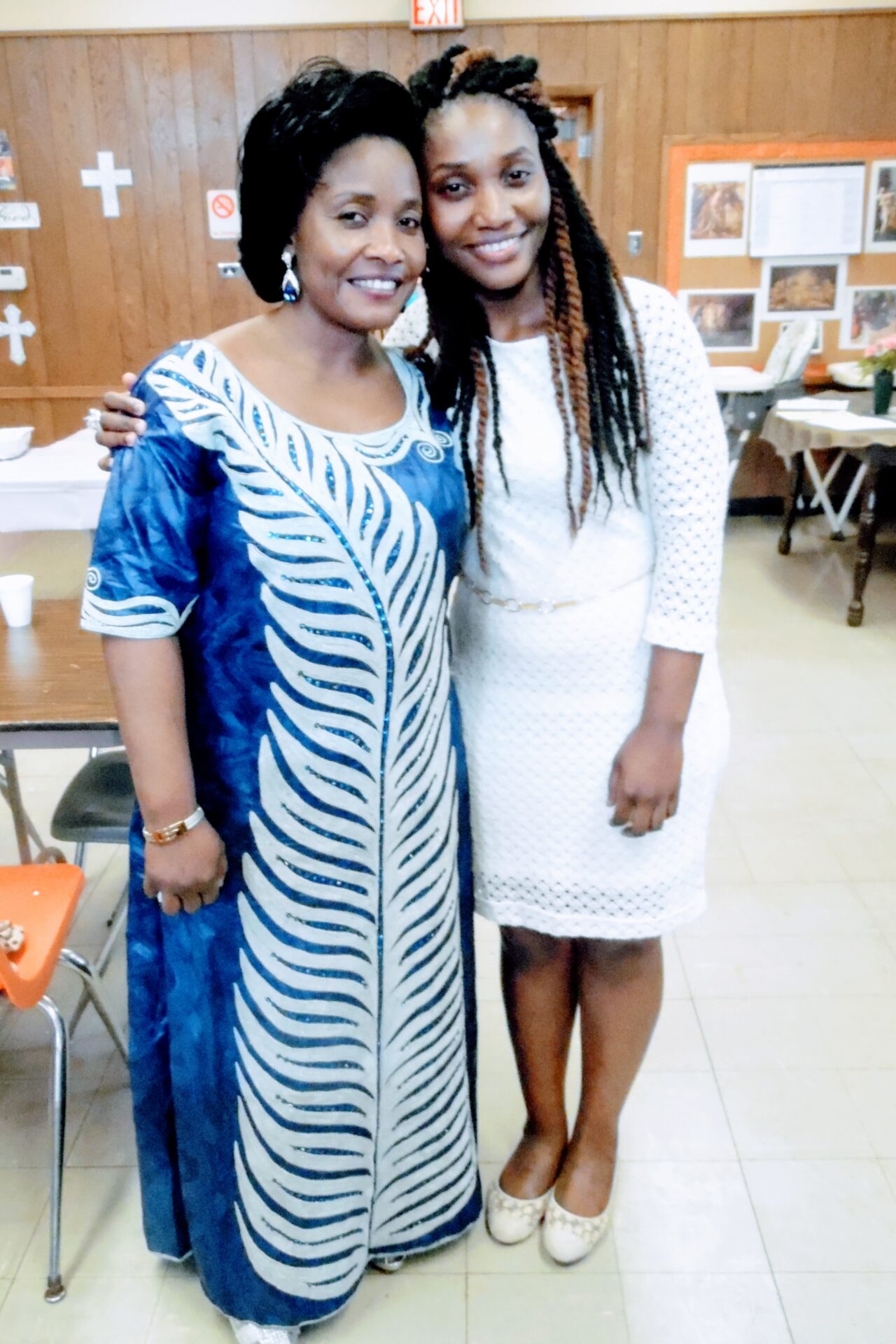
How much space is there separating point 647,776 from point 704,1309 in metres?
0.77

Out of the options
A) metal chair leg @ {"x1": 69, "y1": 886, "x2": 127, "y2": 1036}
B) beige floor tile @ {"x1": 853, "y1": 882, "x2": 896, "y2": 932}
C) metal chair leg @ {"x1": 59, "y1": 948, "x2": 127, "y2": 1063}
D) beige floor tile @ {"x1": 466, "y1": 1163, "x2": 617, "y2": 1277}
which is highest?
metal chair leg @ {"x1": 59, "y1": 948, "x2": 127, "y2": 1063}

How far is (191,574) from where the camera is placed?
1086 millimetres

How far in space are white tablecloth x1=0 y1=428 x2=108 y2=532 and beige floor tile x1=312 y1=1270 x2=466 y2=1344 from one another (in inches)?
66.1

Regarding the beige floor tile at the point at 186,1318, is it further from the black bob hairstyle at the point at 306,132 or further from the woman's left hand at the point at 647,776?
the black bob hairstyle at the point at 306,132

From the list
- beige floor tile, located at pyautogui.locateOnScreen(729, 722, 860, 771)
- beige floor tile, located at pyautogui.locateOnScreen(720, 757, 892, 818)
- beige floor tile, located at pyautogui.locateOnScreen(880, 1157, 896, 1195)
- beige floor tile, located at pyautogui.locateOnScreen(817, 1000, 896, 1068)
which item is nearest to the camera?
beige floor tile, located at pyautogui.locateOnScreen(880, 1157, 896, 1195)

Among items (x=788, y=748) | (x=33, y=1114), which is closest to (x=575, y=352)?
(x=33, y=1114)

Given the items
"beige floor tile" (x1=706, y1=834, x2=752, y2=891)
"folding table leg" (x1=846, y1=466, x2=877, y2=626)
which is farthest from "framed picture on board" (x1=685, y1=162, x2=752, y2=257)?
"beige floor tile" (x1=706, y1=834, x2=752, y2=891)

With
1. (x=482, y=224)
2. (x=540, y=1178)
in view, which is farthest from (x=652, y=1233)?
(x=482, y=224)

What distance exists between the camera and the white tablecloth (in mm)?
2535

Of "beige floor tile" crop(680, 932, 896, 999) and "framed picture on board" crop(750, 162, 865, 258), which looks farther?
"framed picture on board" crop(750, 162, 865, 258)

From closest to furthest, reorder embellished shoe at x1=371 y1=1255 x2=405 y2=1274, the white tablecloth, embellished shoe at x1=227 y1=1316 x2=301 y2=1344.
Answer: embellished shoe at x1=227 y1=1316 x2=301 y2=1344
embellished shoe at x1=371 y1=1255 x2=405 y2=1274
the white tablecloth

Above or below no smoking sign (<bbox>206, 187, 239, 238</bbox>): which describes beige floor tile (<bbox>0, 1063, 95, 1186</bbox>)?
below

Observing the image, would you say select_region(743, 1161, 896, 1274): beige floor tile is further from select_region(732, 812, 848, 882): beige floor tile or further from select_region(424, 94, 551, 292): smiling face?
select_region(424, 94, 551, 292): smiling face

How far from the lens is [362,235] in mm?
1101
